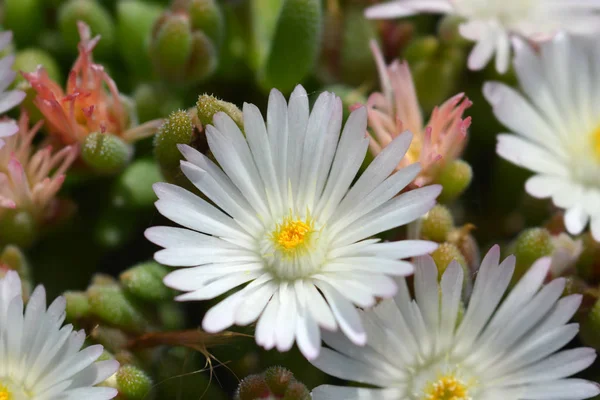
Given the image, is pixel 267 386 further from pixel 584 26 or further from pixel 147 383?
pixel 584 26

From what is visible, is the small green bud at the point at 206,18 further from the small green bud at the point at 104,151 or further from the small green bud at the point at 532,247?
the small green bud at the point at 532,247

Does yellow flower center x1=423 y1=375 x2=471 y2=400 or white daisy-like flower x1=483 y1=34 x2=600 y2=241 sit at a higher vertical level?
white daisy-like flower x1=483 y1=34 x2=600 y2=241

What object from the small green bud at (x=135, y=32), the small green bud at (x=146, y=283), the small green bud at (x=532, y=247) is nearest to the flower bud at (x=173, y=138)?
the small green bud at (x=146, y=283)

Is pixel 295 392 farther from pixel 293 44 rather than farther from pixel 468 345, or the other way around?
pixel 293 44

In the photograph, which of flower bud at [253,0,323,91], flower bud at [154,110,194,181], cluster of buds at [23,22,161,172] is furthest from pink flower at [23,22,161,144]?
flower bud at [253,0,323,91]

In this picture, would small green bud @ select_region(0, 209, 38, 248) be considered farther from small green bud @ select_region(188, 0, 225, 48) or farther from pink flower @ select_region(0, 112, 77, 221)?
small green bud @ select_region(188, 0, 225, 48)
